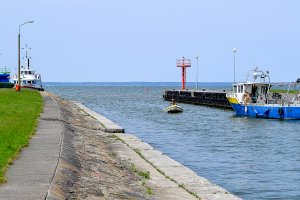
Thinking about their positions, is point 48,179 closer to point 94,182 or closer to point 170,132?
point 94,182

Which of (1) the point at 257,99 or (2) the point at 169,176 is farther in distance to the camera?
(1) the point at 257,99

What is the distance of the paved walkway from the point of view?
39.3ft

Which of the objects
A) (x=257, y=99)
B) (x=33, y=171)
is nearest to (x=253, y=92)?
(x=257, y=99)

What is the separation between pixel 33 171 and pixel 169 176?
15.4 ft

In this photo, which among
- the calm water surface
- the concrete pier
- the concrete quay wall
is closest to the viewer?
the concrete pier

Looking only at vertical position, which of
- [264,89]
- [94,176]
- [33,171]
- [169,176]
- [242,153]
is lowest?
[242,153]

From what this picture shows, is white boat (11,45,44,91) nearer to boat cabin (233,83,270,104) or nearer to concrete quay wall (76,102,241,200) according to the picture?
boat cabin (233,83,270,104)

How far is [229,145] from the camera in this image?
34938mm

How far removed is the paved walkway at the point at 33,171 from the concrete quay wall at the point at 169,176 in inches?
109

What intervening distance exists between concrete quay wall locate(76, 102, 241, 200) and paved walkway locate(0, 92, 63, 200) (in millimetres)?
2780

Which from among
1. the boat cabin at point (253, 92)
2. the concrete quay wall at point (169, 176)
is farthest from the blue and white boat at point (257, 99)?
the concrete quay wall at point (169, 176)

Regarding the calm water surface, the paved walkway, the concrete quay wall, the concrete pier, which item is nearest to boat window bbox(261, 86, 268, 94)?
the calm water surface

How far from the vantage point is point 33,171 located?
14.8 meters

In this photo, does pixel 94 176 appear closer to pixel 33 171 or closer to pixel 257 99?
pixel 33 171
